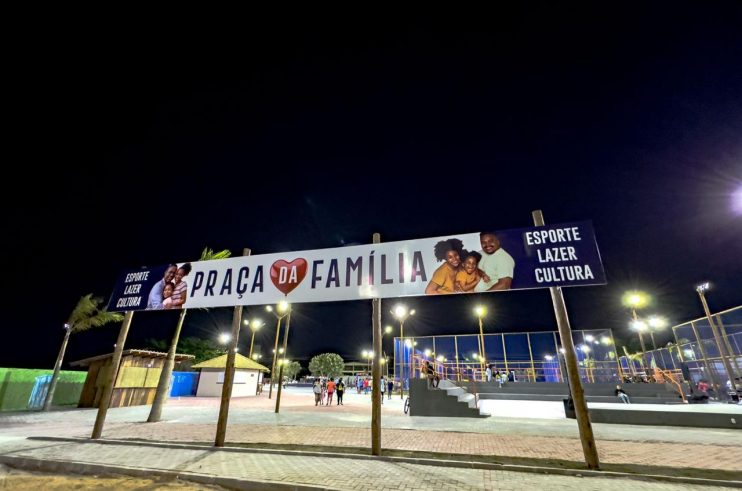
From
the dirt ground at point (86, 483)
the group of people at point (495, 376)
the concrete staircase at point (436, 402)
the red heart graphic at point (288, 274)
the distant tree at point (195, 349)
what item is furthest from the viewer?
the distant tree at point (195, 349)

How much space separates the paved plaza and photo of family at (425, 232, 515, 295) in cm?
348

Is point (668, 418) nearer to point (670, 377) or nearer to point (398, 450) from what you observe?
point (398, 450)

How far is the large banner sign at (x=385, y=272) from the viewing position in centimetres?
711

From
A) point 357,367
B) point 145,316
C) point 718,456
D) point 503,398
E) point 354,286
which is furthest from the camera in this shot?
point 357,367

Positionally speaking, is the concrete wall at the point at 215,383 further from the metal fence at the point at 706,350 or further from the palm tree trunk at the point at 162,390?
the metal fence at the point at 706,350

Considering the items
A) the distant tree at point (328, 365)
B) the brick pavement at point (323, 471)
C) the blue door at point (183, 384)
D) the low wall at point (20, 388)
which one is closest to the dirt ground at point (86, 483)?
the brick pavement at point (323, 471)

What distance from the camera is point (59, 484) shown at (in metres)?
5.59

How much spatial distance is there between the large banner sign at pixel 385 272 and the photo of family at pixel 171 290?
3cm

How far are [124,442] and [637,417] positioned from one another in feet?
53.8

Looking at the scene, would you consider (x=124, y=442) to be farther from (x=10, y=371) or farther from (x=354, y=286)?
(x=10, y=371)

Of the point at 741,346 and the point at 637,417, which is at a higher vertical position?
the point at 741,346

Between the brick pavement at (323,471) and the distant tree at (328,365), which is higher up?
the distant tree at (328,365)

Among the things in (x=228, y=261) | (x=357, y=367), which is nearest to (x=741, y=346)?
(x=228, y=261)

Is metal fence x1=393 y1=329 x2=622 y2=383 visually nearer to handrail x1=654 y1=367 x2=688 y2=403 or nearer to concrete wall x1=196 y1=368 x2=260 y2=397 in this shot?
handrail x1=654 y1=367 x2=688 y2=403
